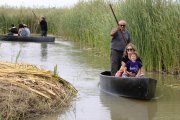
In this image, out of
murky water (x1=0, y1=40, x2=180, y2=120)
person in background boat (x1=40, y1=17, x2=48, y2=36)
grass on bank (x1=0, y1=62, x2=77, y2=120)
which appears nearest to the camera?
grass on bank (x1=0, y1=62, x2=77, y2=120)

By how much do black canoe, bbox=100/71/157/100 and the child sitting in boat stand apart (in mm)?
344

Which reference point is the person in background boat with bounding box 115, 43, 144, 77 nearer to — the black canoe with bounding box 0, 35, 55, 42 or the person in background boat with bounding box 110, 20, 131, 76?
the person in background boat with bounding box 110, 20, 131, 76

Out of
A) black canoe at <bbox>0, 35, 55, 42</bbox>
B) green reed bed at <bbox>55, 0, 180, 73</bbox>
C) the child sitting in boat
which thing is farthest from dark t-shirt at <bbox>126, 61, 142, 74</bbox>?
black canoe at <bbox>0, 35, 55, 42</bbox>

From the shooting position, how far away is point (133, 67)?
11.1 m

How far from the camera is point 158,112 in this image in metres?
9.57

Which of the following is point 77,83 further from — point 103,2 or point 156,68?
point 103,2

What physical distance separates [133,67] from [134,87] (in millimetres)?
631

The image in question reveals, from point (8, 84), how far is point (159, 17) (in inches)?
285

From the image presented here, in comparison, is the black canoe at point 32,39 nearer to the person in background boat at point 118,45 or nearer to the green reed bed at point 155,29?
the green reed bed at point 155,29

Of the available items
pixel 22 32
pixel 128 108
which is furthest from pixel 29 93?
pixel 22 32

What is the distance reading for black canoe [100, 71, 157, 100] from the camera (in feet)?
34.3

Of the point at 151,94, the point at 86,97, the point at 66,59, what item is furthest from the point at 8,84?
the point at 66,59

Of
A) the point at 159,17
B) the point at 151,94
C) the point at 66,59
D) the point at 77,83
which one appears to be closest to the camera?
the point at 151,94

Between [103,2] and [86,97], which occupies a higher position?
[103,2]
